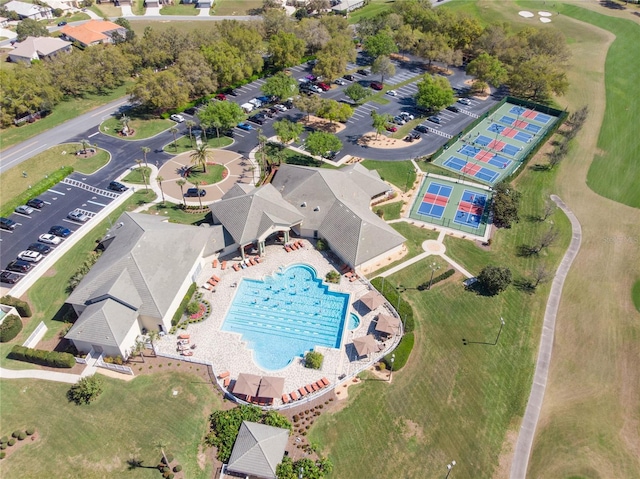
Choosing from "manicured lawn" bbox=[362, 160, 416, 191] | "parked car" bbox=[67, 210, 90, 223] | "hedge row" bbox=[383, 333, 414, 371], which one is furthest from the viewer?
"manicured lawn" bbox=[362, 160, 416, 191]

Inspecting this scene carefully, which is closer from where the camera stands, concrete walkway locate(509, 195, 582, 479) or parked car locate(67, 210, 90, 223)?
concrete walkway locate(509, 195, 582, 479)

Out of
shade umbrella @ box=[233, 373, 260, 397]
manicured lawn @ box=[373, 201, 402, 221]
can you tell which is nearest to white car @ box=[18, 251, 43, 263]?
shade umbrella @ box=[233, 373, 260, 397]

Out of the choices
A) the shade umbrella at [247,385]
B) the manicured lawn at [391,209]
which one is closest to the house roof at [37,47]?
the manicured lawn at [391,209]

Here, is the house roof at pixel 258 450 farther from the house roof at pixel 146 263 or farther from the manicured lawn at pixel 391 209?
the manicured lawn at pixel 391 209

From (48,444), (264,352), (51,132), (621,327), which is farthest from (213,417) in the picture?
(51,132)

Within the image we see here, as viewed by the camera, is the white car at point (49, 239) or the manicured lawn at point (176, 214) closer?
the white car at point (49, 239)

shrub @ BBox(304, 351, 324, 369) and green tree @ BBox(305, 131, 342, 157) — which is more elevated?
green tree @ BBox(305, 131, 342, 157)

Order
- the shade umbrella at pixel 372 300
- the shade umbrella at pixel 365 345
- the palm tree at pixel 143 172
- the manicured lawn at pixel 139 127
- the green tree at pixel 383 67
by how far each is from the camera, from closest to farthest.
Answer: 1. the shade umbrella at pixel 365 345
2. the shade umbrella at pixel 372 300
3. the palm tree at pixel 143 172
4. the manicured lawn at pixel 139 127
5. the green tree at pixel 383 67

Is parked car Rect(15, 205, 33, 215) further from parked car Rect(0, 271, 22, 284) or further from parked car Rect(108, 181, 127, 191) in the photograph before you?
parked car Rect(0, 271, 22, 284)
